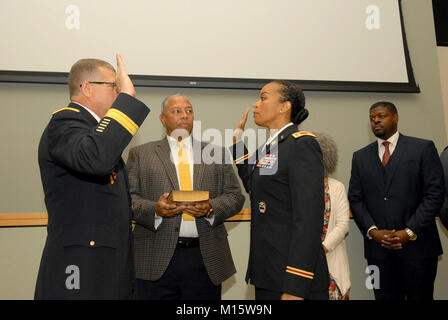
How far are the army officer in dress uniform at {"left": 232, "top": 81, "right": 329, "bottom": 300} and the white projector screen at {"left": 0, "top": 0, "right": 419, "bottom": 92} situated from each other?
5.40ft

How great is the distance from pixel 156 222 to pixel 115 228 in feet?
3.10

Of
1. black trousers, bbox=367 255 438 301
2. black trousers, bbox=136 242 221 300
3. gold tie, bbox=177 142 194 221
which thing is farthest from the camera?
black trousers, bbox=367 255 438 301

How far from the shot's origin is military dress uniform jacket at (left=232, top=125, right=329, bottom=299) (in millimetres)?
1735

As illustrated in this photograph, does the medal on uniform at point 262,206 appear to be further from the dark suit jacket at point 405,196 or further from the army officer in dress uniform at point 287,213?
the dark suit jacket at point 405,196

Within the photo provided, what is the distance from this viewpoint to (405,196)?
3.12 m

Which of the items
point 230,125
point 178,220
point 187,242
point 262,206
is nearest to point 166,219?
point 178,220

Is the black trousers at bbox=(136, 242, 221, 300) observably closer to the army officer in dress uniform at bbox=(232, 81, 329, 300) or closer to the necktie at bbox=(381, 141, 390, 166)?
the army officer in dress uniform at bbox=(232, 81, 329, 300)

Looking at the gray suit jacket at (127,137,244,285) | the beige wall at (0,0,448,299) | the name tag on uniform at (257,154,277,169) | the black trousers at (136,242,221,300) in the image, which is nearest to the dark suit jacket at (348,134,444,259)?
the beige wall at (0,0,448,299)

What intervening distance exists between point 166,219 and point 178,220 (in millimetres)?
75

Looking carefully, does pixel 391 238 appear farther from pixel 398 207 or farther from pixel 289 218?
pixel 289 218

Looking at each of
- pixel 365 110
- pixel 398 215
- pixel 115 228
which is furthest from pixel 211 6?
pixel 115 228

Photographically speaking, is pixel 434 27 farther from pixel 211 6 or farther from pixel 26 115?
pixel 26 115

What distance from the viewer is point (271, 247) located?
6.21ft

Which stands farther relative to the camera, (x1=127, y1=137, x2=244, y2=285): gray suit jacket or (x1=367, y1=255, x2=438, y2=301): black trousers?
(x1=367, y1=255, x2=438, y2=301): black trousers
